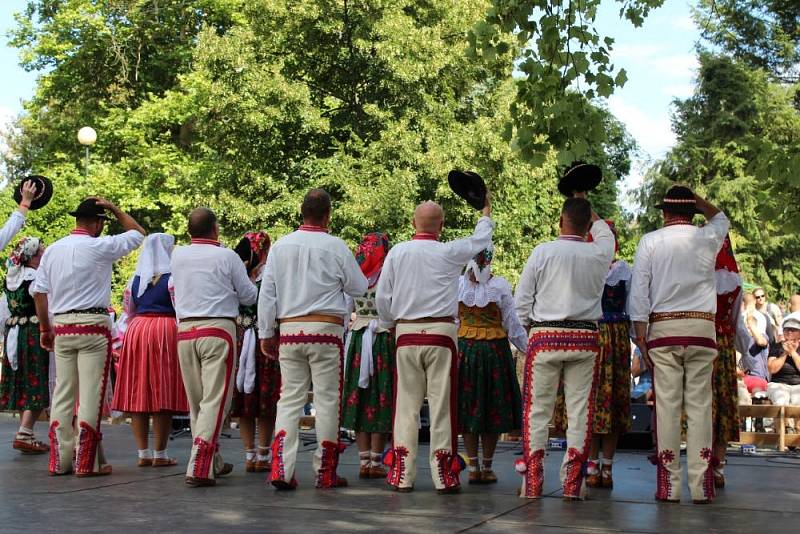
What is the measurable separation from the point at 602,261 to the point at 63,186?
2442 cm

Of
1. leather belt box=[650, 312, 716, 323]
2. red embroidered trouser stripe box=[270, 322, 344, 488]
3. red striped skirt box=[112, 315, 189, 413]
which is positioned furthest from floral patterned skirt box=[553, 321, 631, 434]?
red striped skirt box=[112, 315, 189, 413]

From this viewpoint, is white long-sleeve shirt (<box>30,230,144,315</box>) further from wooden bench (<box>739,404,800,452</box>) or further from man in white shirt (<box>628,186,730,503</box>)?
wooden bench (<box>739,404,800,452</box>)

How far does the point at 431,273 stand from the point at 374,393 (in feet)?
5.23

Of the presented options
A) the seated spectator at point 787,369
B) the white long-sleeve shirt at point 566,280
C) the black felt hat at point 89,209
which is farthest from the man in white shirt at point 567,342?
the seated spectator at point 787,369

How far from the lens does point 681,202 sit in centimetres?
773

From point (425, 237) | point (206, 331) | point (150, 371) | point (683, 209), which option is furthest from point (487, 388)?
point (150, 371)

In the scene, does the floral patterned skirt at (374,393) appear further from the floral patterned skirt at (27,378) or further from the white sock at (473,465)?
the floral patterned skirt at (27,378)

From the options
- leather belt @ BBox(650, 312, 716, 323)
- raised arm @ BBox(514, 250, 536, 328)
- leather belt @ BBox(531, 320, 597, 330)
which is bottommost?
leather belt @ BBox(531, 320, 597, 330)

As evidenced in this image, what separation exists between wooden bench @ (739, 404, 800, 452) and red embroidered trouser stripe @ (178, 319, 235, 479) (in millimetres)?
6080

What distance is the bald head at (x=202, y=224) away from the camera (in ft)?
27.5

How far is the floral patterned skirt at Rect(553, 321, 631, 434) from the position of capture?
8266mm

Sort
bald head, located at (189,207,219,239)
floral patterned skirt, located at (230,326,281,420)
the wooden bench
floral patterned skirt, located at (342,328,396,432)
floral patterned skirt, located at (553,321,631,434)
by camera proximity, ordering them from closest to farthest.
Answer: floral patterned skirt, located at (553,321,631,434) < bald head, located at (189,207,219,239) < floral patterned skirt, located at (342,328,396,432) < floral patterned skirt, located at (230,326,281,420) < the wooden bench

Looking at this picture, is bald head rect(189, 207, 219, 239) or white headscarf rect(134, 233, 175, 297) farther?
white headscarf rect(134, 233, 175, 297)

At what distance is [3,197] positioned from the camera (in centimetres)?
2941
